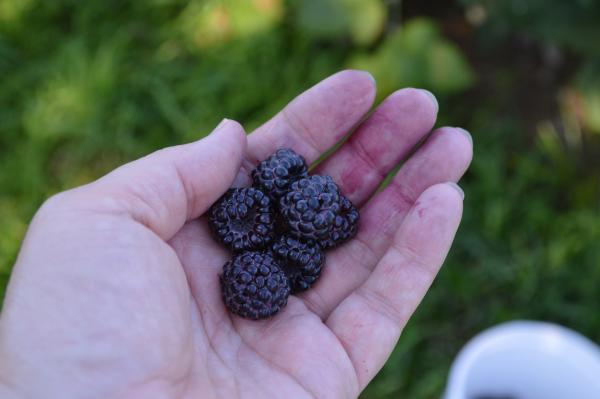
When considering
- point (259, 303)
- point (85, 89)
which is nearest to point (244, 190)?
point (259, 303)

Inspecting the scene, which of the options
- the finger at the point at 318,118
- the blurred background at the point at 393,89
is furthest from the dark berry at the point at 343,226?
the blurred background at the point at 393,89

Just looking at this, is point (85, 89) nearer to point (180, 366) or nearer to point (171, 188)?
point (171, 188)

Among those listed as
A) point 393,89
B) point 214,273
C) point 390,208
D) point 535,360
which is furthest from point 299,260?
point 393,89

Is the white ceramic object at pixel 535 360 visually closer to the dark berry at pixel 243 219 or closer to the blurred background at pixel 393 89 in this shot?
the blurred background at pixel 393 89

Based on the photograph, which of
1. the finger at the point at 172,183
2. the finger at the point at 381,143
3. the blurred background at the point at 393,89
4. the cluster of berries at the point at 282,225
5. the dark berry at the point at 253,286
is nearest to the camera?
the finger at the point at 172,183

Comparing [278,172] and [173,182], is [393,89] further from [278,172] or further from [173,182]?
[173,182]

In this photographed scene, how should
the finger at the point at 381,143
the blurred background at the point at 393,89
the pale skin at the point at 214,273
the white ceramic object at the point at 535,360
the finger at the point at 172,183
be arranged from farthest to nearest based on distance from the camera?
the blurred background at the point at 393,89 → the white ceramic object at the point at 535,360 → the finger at the point at 381,143 → the finger at the point at 172,183 → the pale skin at the point at 214,273

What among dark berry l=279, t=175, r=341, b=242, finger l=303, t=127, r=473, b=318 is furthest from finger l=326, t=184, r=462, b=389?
dark berry l=279, t=175, r=341, b=242
